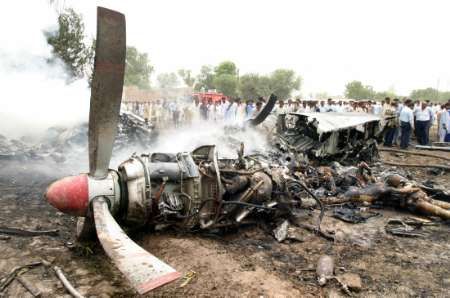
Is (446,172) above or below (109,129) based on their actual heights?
below

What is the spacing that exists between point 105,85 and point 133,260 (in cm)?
192

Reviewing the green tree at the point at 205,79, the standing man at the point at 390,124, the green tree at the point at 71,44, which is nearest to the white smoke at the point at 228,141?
the standing man at the point at 390,124

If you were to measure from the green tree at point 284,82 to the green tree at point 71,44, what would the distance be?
33.3 metres

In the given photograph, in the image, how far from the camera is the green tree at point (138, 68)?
63219 mm

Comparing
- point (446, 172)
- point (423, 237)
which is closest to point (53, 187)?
point (423, 237)

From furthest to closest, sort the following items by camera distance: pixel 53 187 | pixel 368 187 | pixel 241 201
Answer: pixel 368 187
pixel 241 201
pixel 53 187

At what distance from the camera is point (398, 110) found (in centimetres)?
1723

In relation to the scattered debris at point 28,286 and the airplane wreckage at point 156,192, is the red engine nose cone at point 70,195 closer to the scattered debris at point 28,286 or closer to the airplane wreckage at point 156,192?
the airplane wreckage at point 156,192

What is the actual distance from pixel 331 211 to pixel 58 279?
16.4ft

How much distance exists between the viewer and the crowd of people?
16.1 meters

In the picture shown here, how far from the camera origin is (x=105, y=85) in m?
4.04

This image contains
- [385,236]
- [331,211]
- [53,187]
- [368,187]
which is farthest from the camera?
[368,187]

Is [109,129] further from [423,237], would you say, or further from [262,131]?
[262,131]

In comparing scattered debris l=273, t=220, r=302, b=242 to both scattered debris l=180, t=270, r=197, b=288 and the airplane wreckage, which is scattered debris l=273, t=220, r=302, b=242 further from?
scattered debris l=180, t=270, r=197, b=288
